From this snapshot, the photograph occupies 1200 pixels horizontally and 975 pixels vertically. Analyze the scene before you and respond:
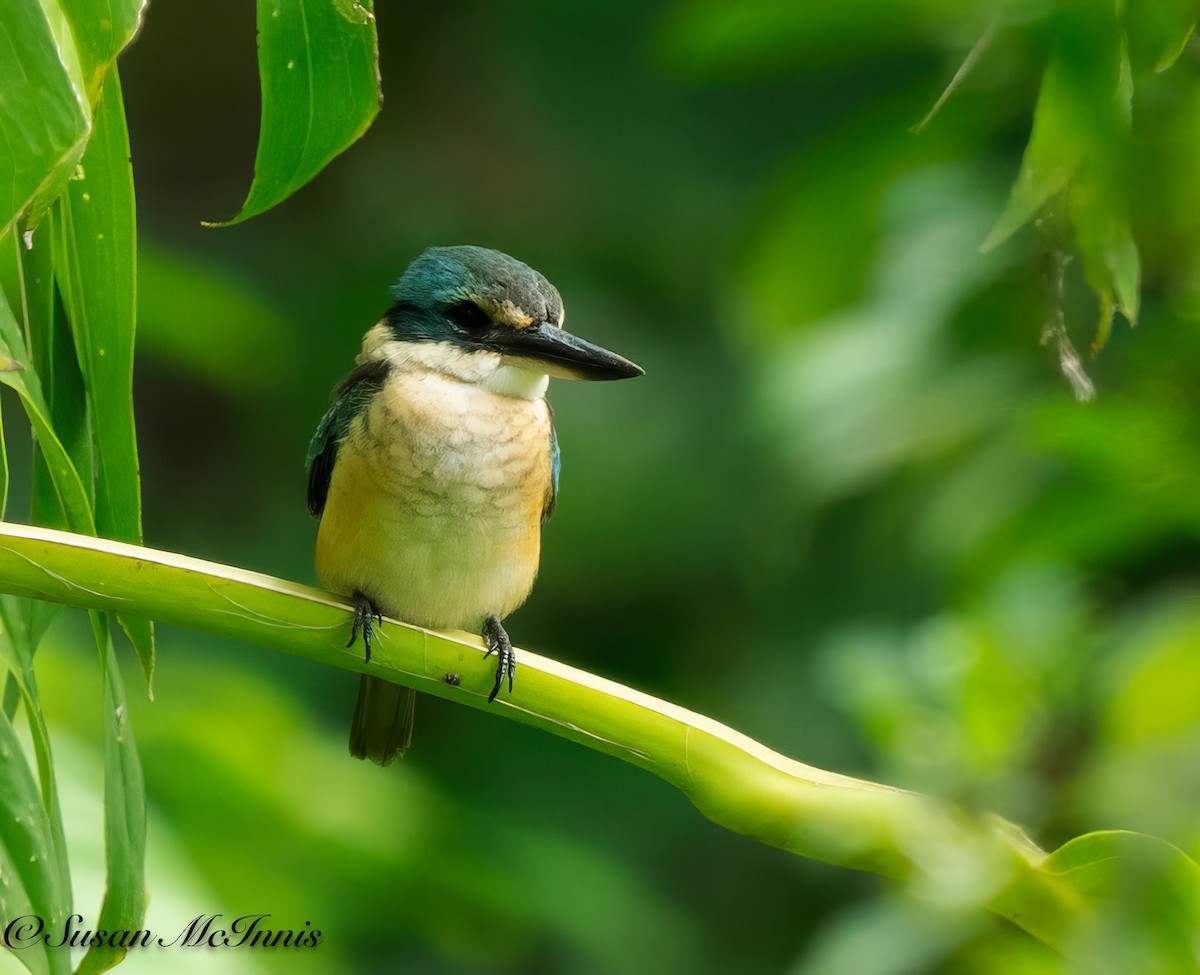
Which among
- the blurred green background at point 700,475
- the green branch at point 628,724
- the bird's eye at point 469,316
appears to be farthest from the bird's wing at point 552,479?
the green branch at point 628,724

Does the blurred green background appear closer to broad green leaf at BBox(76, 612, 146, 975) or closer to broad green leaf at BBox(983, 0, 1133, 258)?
broad green leaf at BBox(983, 0, 1133, 258)

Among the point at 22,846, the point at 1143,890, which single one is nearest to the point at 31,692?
the point at 22,846

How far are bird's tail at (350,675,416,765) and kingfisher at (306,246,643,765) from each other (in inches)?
1.4

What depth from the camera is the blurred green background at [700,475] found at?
50.0 inches

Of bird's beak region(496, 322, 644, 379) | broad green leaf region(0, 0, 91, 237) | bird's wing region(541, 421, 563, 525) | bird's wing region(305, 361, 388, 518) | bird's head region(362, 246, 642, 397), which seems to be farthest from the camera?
bird's wing region(541, 421, 563, 525)

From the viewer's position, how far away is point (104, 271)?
3.96 ft

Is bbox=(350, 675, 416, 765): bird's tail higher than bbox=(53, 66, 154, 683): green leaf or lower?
lower

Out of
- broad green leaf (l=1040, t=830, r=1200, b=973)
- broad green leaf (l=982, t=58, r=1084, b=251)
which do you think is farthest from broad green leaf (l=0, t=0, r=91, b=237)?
broad green leaf (l=1040, t=830, r=1200, b=973)

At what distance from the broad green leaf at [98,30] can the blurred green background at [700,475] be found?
591 millimetres

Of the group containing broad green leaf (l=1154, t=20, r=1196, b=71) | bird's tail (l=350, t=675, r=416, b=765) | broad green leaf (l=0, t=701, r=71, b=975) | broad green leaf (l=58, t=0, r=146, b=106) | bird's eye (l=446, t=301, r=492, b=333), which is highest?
broad green leaf (l=1154, t=20, r=1196, b=71)

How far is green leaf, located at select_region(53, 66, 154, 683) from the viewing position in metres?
1.20

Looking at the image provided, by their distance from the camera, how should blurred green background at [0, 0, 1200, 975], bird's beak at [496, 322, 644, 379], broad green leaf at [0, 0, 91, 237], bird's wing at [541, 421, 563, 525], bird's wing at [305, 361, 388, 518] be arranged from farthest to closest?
1. bird's wing at [541, 421, 563, 525]
2. bird's wing at [305, 361, 388, 518]
3. bird's beak at [496, 322, 644, 379]
4. blurred green background at [0, 0, 1200, 975]
5. broad green leaf at [0, 0, 91, 237]

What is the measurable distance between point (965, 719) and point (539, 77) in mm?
2945

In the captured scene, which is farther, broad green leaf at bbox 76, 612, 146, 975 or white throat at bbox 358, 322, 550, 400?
→ white throat at bbox 358, 322, 550, 400
